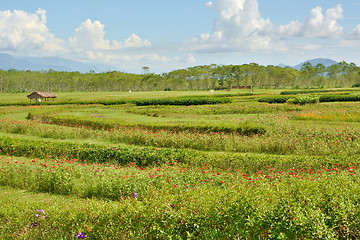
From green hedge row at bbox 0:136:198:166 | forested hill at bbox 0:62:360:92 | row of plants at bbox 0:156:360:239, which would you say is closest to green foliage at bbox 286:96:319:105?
green hedge row at bbox 0:136:198:166

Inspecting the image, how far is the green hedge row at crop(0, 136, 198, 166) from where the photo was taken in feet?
36.5

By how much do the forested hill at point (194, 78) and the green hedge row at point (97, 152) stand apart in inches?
3531

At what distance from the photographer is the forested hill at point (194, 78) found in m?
98.1

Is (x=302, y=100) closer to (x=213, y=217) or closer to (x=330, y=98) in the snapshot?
(x=330, y=98)

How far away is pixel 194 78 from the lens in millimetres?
112562

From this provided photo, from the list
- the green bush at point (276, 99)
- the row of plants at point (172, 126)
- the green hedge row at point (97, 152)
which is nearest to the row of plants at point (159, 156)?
the green hedge row at point (97, 152)

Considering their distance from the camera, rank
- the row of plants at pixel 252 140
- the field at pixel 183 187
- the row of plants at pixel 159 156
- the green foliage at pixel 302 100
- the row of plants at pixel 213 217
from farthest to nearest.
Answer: the green foliage at pixel 302 100 < the row of plants at pixel 252 140 < the row of plants at pixel 159 156 < the field at pixel 183 187 < the row of plants at pixel 213 217

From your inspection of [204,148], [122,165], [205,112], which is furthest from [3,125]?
[205,112]

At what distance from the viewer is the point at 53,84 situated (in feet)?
346

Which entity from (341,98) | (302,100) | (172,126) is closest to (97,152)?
(172,126)

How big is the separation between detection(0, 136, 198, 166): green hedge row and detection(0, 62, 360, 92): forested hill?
89.7m

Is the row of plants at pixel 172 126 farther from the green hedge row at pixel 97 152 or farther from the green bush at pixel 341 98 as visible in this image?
the green bush at pixel 341 98

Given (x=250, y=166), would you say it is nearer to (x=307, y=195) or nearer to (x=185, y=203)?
(x=307, y=195)

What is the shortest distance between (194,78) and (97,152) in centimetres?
10248
